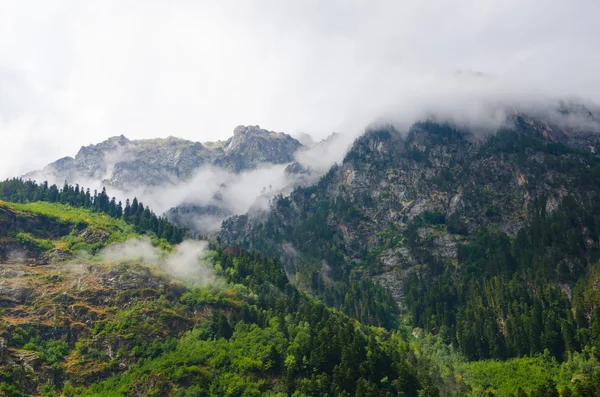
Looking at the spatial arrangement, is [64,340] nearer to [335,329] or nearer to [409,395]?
[335,329]

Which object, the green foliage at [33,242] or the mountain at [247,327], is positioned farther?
the green foliage at [33,242]

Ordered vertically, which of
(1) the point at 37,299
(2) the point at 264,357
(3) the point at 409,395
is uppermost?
(1) the point at 37,299

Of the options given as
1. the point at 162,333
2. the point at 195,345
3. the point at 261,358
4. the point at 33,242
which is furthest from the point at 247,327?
the point at 33,242

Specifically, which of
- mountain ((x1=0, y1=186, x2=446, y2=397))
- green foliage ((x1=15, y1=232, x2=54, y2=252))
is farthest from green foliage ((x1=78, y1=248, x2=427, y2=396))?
green foliage ((x1=15, y1=232, x2=54, y2=252))

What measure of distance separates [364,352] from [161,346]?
178ft

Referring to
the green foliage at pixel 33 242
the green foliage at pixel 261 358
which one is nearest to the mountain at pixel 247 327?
the green foliage at pixel 261 358

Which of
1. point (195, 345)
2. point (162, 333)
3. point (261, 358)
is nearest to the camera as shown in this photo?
point (261, 358)

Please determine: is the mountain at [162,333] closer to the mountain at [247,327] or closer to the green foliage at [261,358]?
the green foliage at [261,358]

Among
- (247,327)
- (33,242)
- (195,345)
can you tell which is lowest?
(195,345)

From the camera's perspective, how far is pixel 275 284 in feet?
596

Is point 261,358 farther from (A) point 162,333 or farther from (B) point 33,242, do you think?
(B) point 33,242

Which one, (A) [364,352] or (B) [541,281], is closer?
(A) [364,352]

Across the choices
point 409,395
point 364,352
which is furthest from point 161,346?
point 409,395

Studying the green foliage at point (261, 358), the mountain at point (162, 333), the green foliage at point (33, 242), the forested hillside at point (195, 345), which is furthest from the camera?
the green foliage at point (33, 242)
